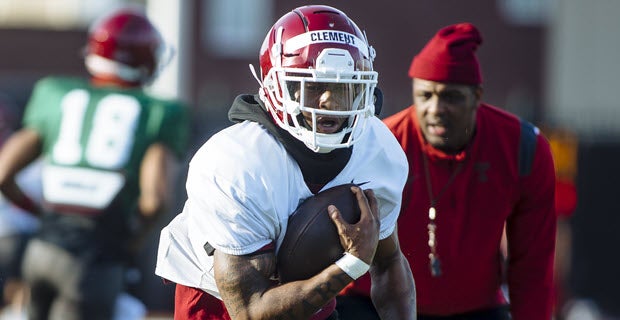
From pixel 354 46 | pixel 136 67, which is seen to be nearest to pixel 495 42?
pixel 136 67

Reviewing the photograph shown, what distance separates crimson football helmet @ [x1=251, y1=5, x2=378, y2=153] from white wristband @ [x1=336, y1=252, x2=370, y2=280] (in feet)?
1.05


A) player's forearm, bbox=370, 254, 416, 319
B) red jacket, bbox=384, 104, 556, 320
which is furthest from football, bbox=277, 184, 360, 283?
red jacket, bbox=384, 104, 556, 320

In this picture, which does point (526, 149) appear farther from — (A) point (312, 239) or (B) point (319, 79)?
(A) point (312, 239)

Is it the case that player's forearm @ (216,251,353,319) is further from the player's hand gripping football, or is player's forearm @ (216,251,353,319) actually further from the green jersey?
the green jersey

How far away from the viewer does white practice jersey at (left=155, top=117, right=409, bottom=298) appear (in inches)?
119

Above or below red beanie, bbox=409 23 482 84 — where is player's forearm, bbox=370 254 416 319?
below

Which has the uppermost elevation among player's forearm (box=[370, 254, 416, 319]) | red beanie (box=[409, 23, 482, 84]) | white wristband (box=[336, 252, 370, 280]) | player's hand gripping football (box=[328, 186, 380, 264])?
red beanie (box=[409, 23, 482, 84])

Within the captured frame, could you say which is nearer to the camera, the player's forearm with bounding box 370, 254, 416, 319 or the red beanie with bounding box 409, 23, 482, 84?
the player's forearm with bounding box 370, 254, 416, 319

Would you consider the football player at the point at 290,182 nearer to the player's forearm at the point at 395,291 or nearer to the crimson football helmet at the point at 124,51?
the player's forearm at the point at 395,291

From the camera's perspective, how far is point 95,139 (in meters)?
5.19

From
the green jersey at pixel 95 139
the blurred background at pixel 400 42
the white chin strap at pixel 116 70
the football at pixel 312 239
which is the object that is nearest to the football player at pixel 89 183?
the green jersey at pixel 95 139

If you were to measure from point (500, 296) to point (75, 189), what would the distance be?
2041mm

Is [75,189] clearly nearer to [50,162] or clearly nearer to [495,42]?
[50,162]

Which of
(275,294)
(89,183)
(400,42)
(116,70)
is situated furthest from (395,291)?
(400,42)
